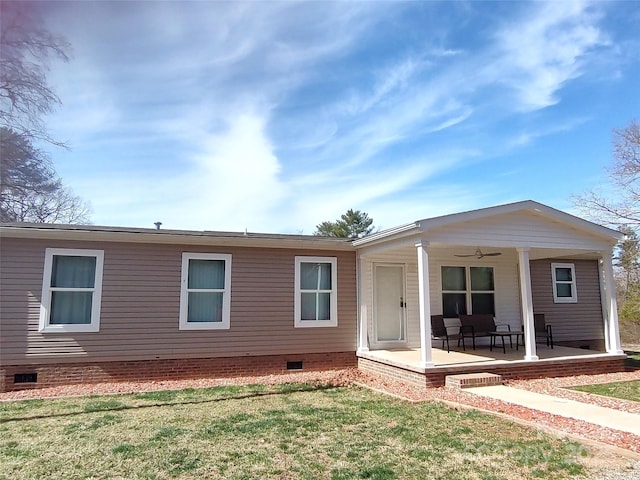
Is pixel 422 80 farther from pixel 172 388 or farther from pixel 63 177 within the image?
pixel 63 177

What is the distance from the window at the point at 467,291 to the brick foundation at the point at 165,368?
284 centimetres

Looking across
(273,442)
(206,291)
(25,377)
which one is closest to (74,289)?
(25,377)

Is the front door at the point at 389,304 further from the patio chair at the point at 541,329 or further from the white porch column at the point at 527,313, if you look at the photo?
the patio chair at the point at 541,329

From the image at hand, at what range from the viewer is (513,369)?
768cm

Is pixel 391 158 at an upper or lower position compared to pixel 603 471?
upper

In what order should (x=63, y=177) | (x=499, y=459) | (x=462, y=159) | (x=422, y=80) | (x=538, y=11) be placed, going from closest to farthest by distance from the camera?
(x=499, y=459)
(x=538, y=11)
(x=422, y=80)
(x=462, y=159)
(x=63, y=177)

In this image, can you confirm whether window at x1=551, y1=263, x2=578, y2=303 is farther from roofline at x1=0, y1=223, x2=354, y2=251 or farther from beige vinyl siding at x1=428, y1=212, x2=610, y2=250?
roofline at x1=0, y1=223, x2=354, y2=251

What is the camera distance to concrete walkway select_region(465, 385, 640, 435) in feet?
16.2

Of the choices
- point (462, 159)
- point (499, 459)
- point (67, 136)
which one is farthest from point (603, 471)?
point (67, 136)

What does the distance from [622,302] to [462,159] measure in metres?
11.0

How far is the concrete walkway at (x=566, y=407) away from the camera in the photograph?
195 inches

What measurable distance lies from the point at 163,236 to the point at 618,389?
26.9 ft

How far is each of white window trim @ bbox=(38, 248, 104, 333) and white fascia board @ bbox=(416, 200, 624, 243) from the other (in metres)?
5.87

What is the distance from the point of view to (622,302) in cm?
1817
